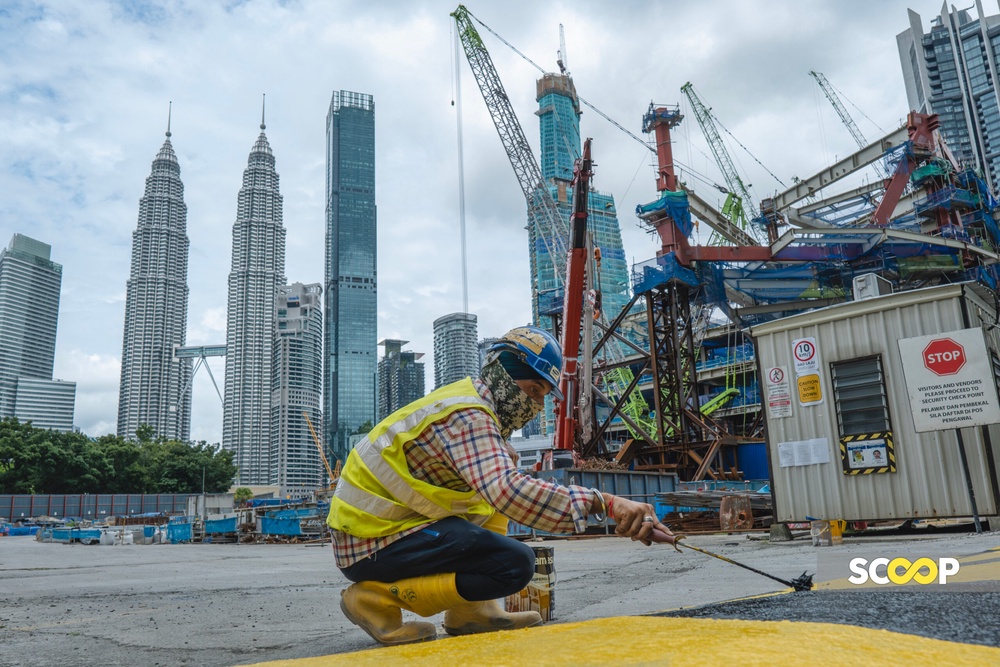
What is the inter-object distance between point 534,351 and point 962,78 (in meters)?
108

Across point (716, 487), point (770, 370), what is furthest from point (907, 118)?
point (770, 370)

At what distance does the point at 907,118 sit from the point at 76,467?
2508 inches

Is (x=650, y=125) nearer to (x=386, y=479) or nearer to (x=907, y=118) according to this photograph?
(x=907, y=118)

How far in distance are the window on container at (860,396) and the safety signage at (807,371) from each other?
0.78 feet

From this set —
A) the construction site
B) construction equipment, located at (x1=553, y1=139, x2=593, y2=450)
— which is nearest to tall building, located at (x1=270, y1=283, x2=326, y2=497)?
the construction site

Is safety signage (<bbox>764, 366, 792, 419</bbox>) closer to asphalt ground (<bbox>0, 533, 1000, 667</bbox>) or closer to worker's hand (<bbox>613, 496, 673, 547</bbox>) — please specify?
asphalt ground (<bbox>0, 533, 1000, 667</bbox>)

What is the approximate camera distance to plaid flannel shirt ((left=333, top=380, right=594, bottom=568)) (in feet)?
8.05

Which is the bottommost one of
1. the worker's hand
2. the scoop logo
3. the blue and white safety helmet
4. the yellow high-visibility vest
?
the scoop logo

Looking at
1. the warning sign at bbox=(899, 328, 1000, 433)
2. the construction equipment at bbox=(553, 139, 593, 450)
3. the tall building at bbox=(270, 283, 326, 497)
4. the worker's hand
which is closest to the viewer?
the worker's hand

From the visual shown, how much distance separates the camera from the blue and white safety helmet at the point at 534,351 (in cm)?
284

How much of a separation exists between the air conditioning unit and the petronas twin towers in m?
149

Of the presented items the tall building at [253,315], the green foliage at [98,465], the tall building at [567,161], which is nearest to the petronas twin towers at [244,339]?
the tall building at [253,315]

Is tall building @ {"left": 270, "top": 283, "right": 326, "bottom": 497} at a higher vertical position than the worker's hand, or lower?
higher

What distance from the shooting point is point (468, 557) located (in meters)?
2.63
